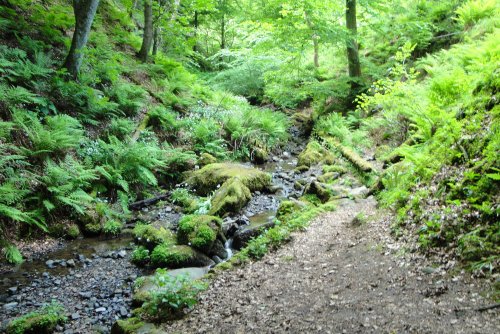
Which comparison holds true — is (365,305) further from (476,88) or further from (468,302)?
(476,88)

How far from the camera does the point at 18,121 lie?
313 inches

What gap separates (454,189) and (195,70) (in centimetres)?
2033

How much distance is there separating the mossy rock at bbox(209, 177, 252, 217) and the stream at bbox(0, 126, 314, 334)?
30cm

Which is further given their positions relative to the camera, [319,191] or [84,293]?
[319,191]

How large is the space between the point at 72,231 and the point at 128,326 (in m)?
3.83

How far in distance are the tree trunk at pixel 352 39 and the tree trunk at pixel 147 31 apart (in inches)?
293

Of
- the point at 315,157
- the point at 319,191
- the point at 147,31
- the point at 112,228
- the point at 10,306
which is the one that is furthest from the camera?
the point at 147,31

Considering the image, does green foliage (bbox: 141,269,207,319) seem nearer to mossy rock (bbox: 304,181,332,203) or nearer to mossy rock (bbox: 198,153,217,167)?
mossy rock (bbox: 304,181,332,203)

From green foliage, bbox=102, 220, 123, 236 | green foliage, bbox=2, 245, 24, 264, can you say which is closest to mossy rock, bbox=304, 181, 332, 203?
→ green foliage, bbox=102, 220, 123, 236

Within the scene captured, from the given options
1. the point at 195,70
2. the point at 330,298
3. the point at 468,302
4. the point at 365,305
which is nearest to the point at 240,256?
the point at 330,298

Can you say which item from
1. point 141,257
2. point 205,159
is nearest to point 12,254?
point 141,257

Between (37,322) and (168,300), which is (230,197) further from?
(37,322)

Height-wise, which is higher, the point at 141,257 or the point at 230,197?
the point at 230,197

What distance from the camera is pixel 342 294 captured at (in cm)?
448
